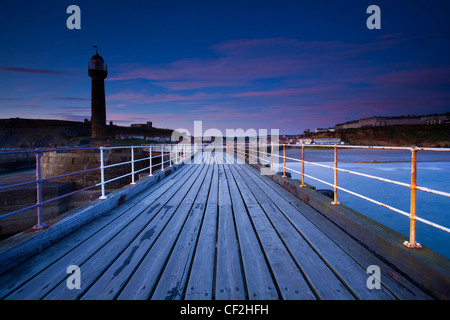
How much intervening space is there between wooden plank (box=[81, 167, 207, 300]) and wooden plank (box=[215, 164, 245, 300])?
0.70 metres

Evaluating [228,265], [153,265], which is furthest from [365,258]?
[153,265]

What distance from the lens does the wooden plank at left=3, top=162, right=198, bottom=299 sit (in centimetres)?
151

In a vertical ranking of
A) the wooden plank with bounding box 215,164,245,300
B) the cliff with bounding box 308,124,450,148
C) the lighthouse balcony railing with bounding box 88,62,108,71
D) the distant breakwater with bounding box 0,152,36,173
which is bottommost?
the distant breakwater with bounding box 0,152,36,173

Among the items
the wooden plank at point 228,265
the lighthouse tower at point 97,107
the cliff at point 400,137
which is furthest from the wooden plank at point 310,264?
the cliff at point 400,137

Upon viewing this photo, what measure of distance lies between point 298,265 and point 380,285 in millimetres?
565

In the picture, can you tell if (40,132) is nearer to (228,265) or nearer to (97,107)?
(97,107)

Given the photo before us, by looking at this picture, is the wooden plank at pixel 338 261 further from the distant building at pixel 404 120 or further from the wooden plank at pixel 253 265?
the distant building at pixel 404 120

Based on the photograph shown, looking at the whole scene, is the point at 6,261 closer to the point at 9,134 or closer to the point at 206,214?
the point at 206,214

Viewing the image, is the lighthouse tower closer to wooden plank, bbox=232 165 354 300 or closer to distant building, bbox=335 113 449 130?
wooden plank, bbox=232 165 354 300

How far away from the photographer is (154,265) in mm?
1824

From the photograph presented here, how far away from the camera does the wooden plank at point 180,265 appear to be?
149 centimetres

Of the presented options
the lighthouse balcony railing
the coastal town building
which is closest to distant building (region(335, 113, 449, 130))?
the coastal town building
